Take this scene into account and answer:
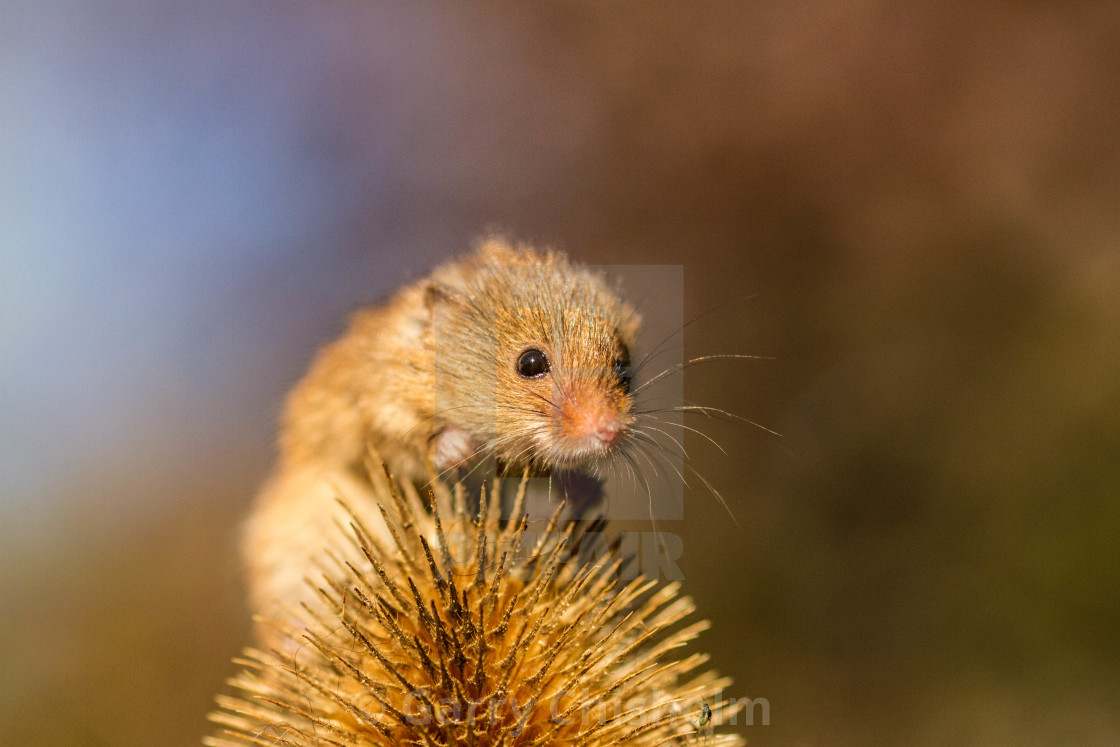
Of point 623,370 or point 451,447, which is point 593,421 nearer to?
point 623,370

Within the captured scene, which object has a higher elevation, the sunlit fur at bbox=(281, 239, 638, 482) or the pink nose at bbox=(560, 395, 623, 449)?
the sunlit fur at bbox=(281, 239, 638, 482)

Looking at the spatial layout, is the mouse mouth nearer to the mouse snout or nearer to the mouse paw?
the mouse snout

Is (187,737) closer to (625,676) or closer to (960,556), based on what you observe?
(625,676)

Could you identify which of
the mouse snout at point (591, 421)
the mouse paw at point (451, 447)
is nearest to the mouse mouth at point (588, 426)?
the mouse snout at point (591, 421)

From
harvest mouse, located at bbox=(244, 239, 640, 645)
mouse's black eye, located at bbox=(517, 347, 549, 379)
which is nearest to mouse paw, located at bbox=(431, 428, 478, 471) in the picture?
harvest mouse, located at bbox=(244, 239, 640, 645)

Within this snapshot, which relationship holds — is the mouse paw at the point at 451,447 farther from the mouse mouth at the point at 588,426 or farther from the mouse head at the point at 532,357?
the mouse mouth at the point at 588,426

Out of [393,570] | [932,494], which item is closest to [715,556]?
[932,494]

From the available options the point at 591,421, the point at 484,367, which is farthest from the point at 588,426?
the point at 484,367
